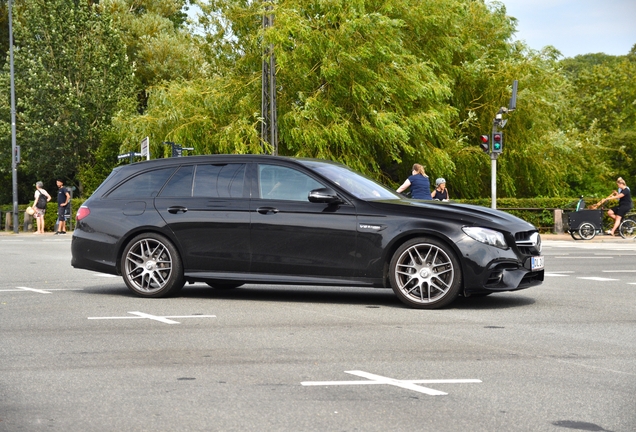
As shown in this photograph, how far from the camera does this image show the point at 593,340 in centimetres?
821

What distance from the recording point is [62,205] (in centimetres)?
3512

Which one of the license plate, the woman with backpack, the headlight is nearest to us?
the headlight

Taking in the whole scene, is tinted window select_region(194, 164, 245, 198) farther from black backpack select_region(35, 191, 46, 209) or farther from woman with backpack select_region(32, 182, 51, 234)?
black backpack select_region(35, 191, 46, 209)

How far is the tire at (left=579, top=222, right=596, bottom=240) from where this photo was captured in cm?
2902

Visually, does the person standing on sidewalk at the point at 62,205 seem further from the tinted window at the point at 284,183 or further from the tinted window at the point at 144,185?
the tinted window at the point at 284,183

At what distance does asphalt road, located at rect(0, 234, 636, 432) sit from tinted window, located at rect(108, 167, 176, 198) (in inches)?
48.0

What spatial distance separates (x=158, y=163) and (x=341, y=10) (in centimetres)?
1985

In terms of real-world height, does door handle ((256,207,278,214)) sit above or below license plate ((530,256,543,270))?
above

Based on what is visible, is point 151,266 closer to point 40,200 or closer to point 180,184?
point 180,184

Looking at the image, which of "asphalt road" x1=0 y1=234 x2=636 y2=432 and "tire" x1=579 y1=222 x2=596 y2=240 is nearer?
"asphalt road" x1=0 y1=234 x2=636 y2=432

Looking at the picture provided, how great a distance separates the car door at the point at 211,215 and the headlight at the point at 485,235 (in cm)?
247

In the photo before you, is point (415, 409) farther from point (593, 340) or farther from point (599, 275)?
point (599, 275)

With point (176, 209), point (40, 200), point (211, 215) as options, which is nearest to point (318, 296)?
point (211, 215)

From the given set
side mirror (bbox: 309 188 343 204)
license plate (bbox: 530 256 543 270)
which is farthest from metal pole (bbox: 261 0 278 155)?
license plate (bbox: 530 256 543 270)
